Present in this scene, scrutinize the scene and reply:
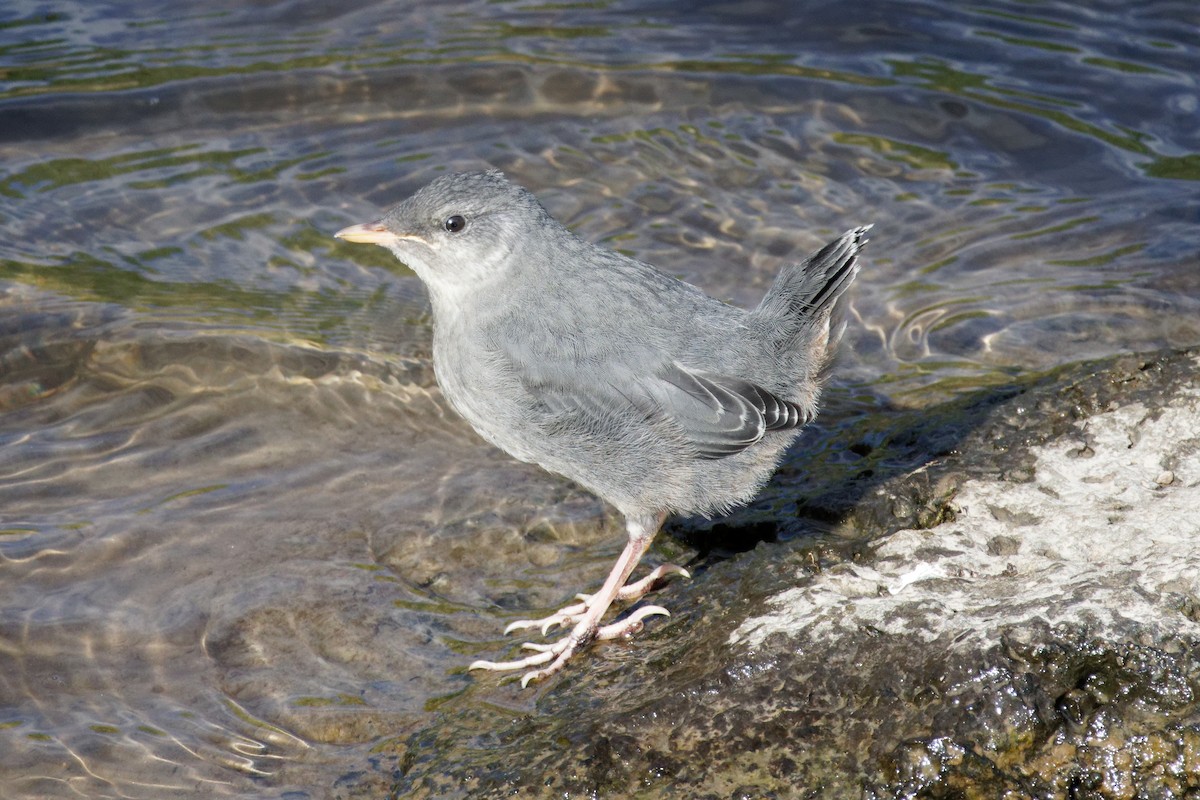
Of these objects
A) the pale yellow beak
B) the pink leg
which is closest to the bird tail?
the pink leg

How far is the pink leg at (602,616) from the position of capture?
13.6 feet

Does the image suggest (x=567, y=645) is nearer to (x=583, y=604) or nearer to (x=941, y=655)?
(x=583, y=604)

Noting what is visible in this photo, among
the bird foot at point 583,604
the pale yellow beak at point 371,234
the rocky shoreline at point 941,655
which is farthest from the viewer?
the pale yellow beak at point 371,234

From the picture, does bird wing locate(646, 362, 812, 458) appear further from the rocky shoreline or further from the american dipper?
the rocky shoreline

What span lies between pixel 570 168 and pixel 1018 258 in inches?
118

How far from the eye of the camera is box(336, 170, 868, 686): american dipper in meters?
4.36

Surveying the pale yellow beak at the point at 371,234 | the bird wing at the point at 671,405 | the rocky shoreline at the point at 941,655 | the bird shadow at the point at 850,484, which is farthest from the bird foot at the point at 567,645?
the pale yellow beak at the point at 371,234

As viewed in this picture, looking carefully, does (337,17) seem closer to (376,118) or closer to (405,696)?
(376,118)

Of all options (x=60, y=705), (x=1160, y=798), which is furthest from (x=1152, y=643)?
(x=60, y=705)

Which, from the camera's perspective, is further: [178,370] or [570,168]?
[570,168]

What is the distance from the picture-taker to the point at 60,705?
4.04 meters

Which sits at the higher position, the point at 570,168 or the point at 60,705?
the point at 570,168

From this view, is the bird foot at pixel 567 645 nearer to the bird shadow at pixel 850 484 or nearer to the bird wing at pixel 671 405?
the bird shadow at pixel 850 484

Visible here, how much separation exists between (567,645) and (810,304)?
1594mm
